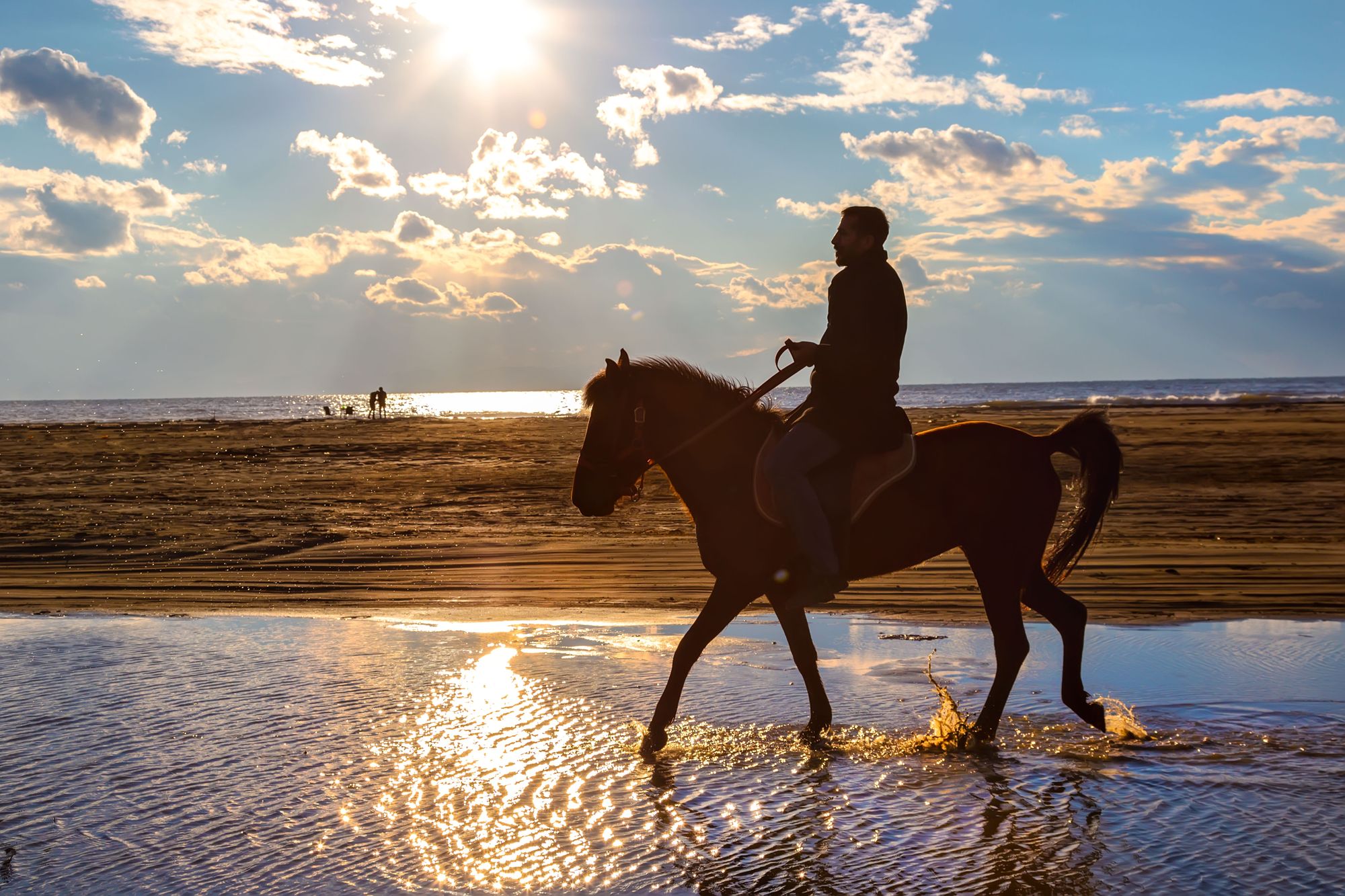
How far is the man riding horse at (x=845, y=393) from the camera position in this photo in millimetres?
6062

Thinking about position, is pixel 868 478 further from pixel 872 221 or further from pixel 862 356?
pixel 872 221

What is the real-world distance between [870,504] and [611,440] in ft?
5.26

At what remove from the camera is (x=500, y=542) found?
15.5m

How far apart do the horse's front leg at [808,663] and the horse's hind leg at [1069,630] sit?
Result: 137 centimetres

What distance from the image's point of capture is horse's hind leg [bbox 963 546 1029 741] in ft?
20.3

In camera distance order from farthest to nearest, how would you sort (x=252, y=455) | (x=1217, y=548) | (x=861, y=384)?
1. (x=252, y=455)
2. (x=1217, y=548)
3. (x=861, y=384)

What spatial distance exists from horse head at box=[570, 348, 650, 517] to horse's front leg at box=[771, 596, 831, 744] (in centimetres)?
119

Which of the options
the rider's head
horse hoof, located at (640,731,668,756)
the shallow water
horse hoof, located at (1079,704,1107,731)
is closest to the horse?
horse hoof, located at (1079,704,1107,731)

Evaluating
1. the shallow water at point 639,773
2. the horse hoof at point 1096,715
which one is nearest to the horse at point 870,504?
the horse hoof at point 1096,715

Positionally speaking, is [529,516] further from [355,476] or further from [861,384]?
[861,384]

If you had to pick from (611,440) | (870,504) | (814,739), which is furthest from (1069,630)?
(611,440)

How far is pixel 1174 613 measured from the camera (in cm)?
957

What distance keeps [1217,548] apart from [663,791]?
10.6 meters

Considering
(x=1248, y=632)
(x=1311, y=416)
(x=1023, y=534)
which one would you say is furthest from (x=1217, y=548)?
(x=1311, y=416)
